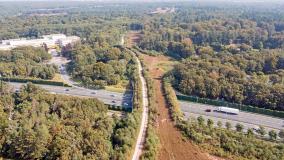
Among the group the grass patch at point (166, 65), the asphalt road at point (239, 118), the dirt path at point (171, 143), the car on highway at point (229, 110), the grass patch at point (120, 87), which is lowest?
the asphalt road at point (239, 118)

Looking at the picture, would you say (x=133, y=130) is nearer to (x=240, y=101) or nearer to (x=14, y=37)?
(x=240, y=101)

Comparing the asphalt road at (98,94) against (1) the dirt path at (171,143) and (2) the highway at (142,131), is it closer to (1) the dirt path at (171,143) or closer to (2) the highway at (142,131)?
(2) the highway at (142,131)

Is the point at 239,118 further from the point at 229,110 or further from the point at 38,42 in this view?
the point at 38,42

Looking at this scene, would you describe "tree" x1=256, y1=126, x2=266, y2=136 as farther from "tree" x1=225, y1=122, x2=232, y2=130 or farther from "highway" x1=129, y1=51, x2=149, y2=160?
"highway" x1=129, y1=51, x2=149, y2=160

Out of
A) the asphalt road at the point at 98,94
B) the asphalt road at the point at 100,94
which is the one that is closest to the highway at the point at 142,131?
the asphalt road at the point at 98,94

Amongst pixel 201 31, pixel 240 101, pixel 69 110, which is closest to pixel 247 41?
pixel 201 31

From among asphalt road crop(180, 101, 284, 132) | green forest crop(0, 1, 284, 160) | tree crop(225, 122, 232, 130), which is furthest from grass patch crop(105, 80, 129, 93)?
tree crop(225, 122, 232, 130)

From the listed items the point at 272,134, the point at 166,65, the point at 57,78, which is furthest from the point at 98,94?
the point at 272,134
